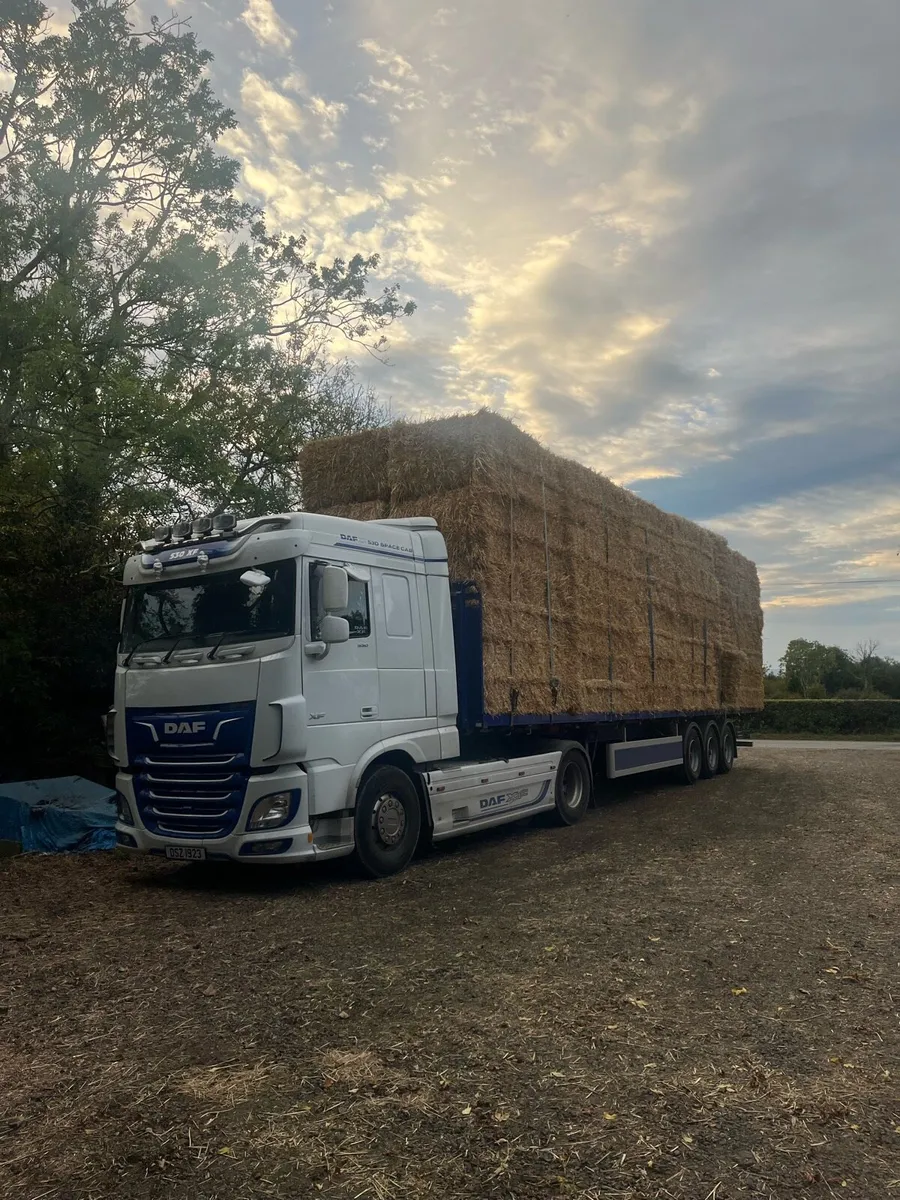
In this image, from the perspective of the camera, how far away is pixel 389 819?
7645 millimetres

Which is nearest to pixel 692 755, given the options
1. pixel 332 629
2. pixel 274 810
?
pixel 332 629

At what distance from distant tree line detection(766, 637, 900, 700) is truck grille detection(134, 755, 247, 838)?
118 feet

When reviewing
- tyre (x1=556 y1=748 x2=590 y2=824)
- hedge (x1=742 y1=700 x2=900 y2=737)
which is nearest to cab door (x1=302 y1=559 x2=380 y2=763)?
tyre (x1=556 y1=748 x2=590 y2=824)

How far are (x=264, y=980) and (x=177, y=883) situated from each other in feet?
10.1

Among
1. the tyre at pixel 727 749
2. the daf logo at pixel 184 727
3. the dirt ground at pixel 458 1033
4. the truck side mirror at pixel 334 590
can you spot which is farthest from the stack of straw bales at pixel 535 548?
the tyre at pixel 727 749

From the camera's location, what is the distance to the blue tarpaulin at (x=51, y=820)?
9117 millimetres

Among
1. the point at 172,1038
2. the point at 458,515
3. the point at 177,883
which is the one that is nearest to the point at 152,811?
the point at 177,883

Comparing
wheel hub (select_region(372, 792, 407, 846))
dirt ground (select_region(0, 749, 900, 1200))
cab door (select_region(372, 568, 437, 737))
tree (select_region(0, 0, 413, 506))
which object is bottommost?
dirt ground (select_region(0, 749, 900, 1200))

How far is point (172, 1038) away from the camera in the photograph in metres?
4.26

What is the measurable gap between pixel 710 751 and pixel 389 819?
10.3 meters

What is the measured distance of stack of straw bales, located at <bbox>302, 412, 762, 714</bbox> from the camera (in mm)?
9094

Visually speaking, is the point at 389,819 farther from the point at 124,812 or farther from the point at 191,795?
the point at 124,812

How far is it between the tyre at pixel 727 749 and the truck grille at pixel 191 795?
1215cm

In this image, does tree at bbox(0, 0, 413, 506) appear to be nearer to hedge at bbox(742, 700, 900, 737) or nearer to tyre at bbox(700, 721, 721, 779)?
tyre at bbox(700, 721, 721, 779)
